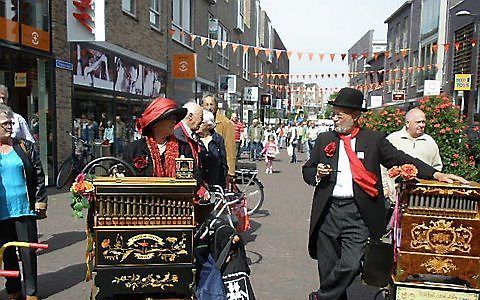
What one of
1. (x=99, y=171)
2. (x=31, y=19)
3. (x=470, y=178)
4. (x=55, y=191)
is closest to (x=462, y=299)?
(x=99, y=171)

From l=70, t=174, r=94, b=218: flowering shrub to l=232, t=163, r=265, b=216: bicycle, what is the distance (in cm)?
554

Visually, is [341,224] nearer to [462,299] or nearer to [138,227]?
[462,299]

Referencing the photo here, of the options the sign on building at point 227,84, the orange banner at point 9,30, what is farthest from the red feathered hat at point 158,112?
the sign on building at point 227,84

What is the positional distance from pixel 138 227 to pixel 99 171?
130 cm

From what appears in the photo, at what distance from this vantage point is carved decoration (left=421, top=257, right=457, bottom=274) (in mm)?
3506

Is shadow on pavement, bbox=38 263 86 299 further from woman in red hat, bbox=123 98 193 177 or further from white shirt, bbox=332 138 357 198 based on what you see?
white shirt, bbox=332 138 357 198

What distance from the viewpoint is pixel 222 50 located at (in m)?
28.6

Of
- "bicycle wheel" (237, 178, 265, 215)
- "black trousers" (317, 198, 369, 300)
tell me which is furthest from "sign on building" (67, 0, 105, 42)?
"black trousers" (317, 198, 369, 300)

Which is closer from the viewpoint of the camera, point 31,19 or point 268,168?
point 31,19

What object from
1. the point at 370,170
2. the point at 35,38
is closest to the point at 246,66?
the point at 35,38

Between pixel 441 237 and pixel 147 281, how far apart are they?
6.82ft

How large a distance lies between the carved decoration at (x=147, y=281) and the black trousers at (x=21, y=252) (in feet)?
5.47

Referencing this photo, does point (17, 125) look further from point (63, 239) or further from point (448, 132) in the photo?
point (448, 132)

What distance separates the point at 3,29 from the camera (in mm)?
9195
